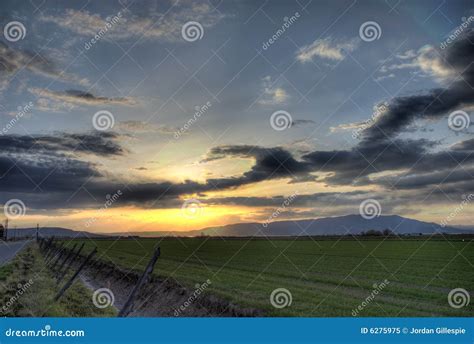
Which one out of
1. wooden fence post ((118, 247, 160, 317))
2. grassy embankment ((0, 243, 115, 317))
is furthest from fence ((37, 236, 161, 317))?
grassy embankment ((0, 243, 115, 317))

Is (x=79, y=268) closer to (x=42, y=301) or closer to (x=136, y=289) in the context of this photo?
(x=42, y=301)

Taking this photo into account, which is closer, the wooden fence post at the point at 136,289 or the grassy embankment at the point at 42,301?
the wooden fence post at the point at 136,289

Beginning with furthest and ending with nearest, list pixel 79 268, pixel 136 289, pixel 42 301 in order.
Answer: pixel 79 268
pixel 42 301
pixel 136 289

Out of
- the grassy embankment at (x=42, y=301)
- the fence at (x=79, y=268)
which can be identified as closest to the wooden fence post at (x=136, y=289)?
the fence at (x=79, y=268)

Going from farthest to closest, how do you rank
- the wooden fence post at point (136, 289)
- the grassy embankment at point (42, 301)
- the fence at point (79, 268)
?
the grassy embankment at point (42, 301) < the fence at point (79, 268) < the wooden fence post at point (136, 289)

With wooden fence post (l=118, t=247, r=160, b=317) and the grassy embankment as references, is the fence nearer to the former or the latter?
wooden fence post (l=118, t=247, r=160, b=317)

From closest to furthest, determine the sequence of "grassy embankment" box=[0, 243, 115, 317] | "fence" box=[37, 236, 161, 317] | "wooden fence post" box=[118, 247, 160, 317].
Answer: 1. "wooden fence post" box=[118, 247, 160, 317]
2. "fence" box=[37, 236, 161, 317]
3. "grassy embankment" box=[0, 243, 115, 317]

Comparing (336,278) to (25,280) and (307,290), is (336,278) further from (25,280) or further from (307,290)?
(25,280)

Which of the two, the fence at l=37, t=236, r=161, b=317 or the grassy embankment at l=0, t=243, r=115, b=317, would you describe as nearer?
the fence at l=37, t=236, r=161, b=317

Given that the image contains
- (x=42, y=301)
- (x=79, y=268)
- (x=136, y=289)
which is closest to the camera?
(x=136, y=289)

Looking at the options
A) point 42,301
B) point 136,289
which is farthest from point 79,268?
point 136,289

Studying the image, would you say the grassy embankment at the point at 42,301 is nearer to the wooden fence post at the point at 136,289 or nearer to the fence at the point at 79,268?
the fence at the point at 79,268

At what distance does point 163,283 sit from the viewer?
26.5m

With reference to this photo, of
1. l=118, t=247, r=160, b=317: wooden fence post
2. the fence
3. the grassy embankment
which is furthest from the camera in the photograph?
the grassy embankment
